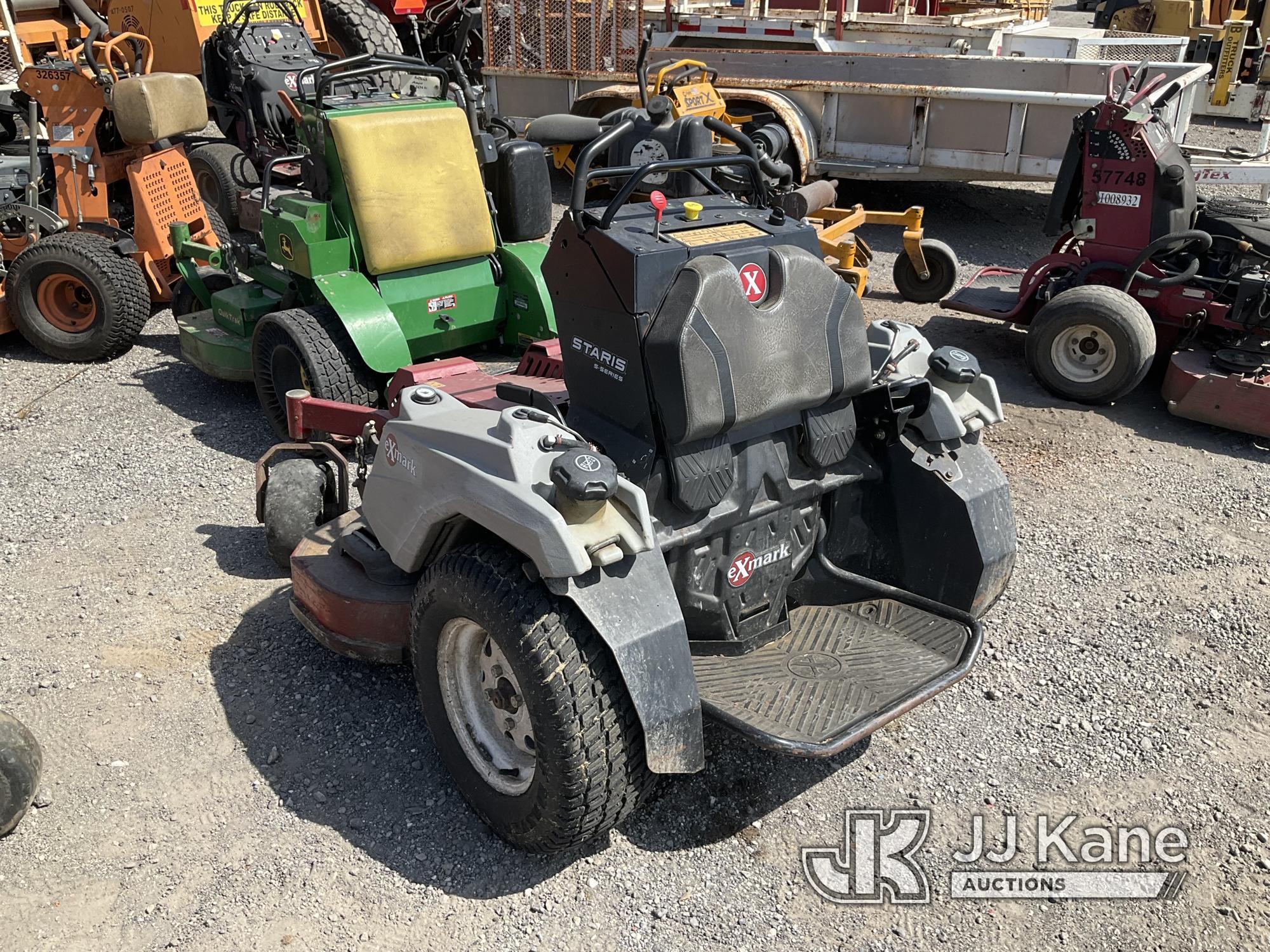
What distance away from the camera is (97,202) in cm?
763

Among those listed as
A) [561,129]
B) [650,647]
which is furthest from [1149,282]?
[650,647]

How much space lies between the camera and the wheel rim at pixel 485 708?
3.09 m

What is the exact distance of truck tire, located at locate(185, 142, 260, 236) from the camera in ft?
31.6

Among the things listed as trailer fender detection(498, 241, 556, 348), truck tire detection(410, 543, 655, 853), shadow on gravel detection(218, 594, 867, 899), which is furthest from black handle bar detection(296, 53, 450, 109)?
truck tire detection(410, 543, 655, 853)

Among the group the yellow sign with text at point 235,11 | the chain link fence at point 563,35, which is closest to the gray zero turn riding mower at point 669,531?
the chain link fence at point 563,35

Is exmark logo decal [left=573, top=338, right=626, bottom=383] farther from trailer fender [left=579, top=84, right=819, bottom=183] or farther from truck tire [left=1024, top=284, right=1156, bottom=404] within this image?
trailer fender [left=579, top=84, right=819, bottom=183]

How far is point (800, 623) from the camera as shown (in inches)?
146

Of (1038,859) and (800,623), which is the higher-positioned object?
(800,623)

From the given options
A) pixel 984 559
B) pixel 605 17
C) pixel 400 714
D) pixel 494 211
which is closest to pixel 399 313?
pixel 494 211

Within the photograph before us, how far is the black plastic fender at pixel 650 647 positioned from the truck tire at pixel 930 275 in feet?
19.2

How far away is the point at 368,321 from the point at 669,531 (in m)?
2.85

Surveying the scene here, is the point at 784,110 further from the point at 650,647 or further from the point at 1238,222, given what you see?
the point at 650,647

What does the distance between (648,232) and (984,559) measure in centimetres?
153

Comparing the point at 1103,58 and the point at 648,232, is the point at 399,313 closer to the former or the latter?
the point at 648,232
